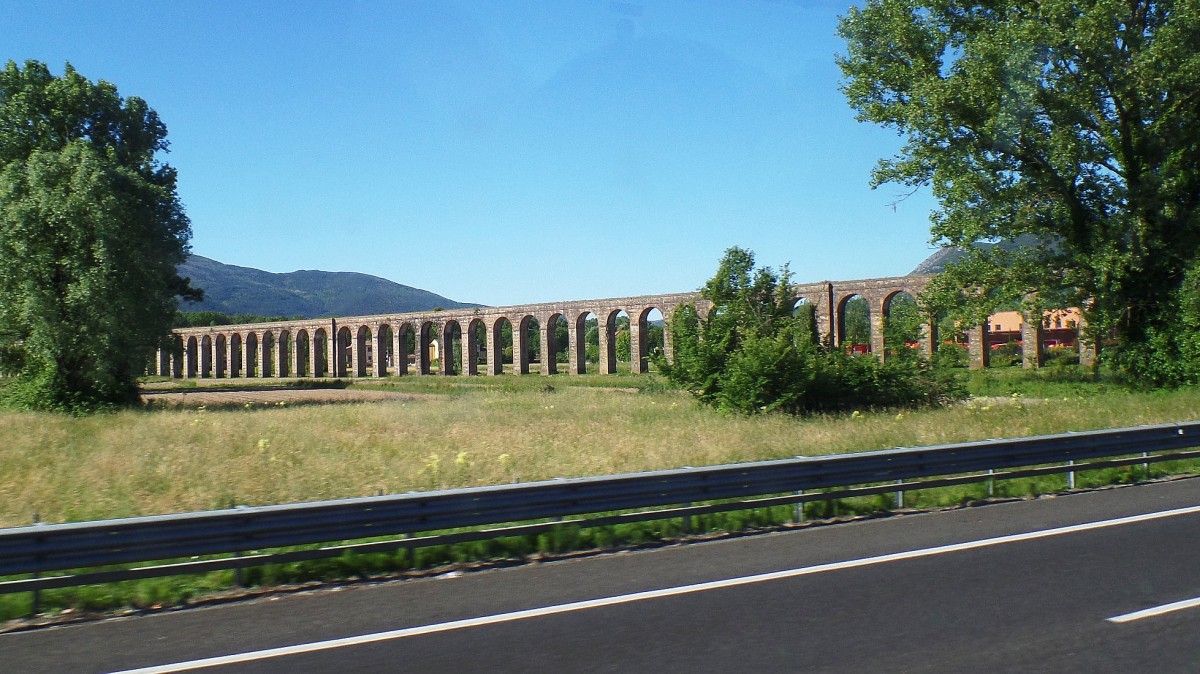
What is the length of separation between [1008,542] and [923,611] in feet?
9.28

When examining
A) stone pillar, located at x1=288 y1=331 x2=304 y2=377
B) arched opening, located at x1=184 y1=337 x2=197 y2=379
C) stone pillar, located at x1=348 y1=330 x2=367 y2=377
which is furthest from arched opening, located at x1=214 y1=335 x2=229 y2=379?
stone pillar, located at x1=348 y1=330 x2=367 y2=377

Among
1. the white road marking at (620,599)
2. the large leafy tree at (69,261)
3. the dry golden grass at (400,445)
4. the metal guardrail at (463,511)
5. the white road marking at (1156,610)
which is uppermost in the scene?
the large leafy tree at (69,261)

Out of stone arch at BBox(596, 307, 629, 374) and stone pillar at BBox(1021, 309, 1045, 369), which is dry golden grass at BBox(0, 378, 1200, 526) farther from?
stone arch at BBox(596, 307, 629, 374)

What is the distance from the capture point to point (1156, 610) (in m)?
6.19

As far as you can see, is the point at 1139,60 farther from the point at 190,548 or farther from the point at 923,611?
the point at 190,548

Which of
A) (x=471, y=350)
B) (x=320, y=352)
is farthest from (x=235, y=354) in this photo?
(x=471, y=350)

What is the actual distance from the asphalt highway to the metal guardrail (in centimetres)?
53

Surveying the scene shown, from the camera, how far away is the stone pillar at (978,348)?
47.8 metres

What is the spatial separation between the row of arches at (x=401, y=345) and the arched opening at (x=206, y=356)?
0.36ft

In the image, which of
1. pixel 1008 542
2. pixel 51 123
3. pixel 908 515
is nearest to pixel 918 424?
pixel 908 515

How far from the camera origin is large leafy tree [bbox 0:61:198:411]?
2908cm

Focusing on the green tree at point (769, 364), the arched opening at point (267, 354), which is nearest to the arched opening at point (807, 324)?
the green tree at point (769, 364)

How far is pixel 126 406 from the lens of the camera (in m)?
32.8

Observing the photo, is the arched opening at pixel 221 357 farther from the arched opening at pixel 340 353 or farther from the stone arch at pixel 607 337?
the stone arch at pixel 607 337
